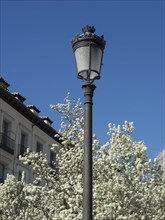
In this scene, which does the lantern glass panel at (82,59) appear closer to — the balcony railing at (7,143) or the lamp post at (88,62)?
the lamp post at (88,62)

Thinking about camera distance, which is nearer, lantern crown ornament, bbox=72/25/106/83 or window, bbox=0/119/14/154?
lantern crown ornament, bbox=72/25/106/83

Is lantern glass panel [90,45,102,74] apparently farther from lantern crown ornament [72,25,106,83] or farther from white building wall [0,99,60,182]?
white building wall [0,99,60,182]

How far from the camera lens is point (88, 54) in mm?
6598

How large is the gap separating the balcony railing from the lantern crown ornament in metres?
22.8

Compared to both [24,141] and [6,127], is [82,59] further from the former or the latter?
[24,141]

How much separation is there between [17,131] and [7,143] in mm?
1734

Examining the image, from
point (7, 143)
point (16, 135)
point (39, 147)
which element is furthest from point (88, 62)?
point (39, 147)

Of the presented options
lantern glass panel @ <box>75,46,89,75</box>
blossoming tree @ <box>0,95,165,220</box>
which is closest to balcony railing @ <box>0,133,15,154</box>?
blossoming tree @ <box>0,95,165,220</box>

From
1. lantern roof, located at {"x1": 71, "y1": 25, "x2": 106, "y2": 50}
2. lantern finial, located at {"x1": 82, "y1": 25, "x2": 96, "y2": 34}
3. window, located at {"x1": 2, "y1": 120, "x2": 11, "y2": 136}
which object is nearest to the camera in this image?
lantern roof, located at {"x1": 71, "y1": 25, "x2": 106, "y2": 50}

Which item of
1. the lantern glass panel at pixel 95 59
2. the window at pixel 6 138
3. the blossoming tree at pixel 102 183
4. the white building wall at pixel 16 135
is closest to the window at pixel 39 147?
the white building wall at pixel 16 135

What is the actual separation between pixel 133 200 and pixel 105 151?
2.67 metres

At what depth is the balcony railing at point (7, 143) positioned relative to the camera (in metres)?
28.9

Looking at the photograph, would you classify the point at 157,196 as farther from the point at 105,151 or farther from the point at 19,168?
the point at 19,168

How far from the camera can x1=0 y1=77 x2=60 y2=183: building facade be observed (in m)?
29.3
